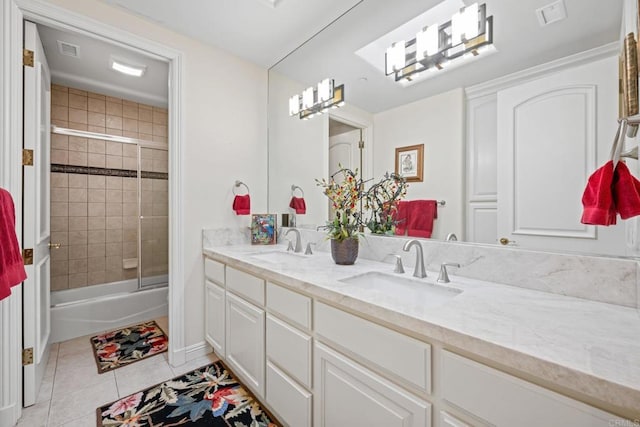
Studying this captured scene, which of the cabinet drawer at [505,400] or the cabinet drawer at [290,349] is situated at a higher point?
the cabinet drawer at [505,400]

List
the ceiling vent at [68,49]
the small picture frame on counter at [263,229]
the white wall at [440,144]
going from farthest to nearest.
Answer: the small picture frame on counter at [263,229] < the ceiling vent at [68,49] < the white wall at [440,144]

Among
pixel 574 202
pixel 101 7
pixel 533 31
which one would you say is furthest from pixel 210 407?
pixel 101 7

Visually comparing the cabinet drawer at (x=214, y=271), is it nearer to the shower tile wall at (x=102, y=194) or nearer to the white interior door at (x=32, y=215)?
the white interior door at (x=32, y=215)

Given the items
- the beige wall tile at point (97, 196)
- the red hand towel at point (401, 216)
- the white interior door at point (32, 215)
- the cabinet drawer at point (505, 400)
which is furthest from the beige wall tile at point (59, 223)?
the cabinet drawer at point (505, 400)

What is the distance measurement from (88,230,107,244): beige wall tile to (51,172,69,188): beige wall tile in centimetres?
52

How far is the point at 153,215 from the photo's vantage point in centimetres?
325

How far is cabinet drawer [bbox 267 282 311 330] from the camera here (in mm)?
1190

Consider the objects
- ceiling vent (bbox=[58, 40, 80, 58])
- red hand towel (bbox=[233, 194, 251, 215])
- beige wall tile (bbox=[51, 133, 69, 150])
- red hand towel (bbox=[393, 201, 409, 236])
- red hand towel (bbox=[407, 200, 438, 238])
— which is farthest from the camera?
beige wall tile (bbox=[51, 133, 69, 150])

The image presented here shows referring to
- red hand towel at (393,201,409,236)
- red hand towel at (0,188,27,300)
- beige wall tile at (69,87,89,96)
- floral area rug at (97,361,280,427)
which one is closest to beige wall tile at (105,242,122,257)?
beige wall tile at (69,87,89,96)

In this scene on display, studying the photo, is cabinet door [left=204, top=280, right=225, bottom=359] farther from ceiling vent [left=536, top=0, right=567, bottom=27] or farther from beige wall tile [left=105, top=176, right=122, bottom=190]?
ceiling vent [left=536, top=0, right=567, bottom=27]

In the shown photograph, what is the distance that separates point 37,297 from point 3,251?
0.95 m

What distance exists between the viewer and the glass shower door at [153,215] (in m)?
3.17

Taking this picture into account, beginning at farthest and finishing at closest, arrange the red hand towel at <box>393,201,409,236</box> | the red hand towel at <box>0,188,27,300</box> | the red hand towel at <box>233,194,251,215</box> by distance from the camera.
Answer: the red hand towel at <box>233,194,251,215</box>
the red hand towel at <box>393,201,409,236</box>
the red hand towel at <box>0,188,27,300</box>

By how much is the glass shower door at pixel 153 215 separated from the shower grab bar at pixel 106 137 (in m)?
0.01
